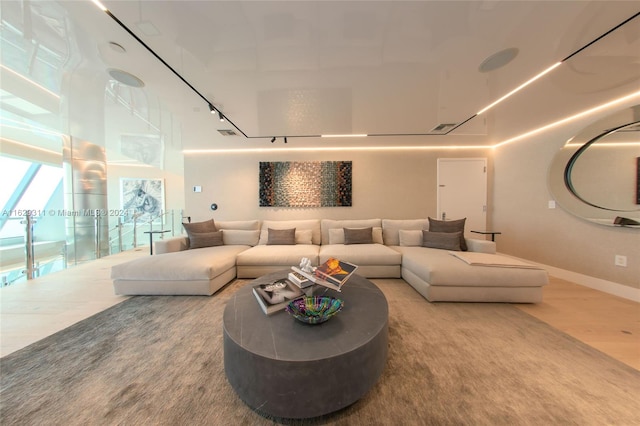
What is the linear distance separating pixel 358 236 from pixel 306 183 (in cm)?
160

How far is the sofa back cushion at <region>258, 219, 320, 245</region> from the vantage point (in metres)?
3.73

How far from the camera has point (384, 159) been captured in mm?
4207

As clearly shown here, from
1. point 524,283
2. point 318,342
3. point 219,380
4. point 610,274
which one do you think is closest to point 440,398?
point 318,342

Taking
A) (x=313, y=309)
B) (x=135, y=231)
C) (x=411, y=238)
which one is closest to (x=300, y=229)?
(x=411, y=238)

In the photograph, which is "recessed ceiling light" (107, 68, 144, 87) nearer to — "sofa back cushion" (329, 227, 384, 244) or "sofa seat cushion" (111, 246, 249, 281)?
"sofa seat cushion" (111, 246, 249, 281)

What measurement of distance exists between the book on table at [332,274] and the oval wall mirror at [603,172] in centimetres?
369

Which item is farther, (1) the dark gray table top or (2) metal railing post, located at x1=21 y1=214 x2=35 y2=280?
(2) metal railing post, located at x1=21 y1=214 x2=35 y2=280

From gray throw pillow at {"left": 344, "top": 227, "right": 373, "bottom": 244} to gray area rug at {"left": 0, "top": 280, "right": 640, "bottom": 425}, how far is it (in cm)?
168

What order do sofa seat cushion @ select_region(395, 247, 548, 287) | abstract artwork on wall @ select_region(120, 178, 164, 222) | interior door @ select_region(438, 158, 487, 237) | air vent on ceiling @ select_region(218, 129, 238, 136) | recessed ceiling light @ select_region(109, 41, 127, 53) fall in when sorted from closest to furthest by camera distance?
recessed ceiling light @ select_region(109, 41, 127, 53), sofa seat cushion @ select_region(395, 247, 548, 287), air vent on ceiling @ select_region(218, 129, 238, 136), interior door @ select_region(438, 158, 487, 237), abstract artwork on wall @ select_region(120, 178, 164, 222)

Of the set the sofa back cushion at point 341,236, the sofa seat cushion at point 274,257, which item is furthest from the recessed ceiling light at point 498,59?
the sofa seat cushion at point 274,257

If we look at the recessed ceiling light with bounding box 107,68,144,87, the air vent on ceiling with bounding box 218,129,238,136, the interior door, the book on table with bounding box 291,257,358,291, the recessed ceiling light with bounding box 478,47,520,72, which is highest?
the recessed ceiling light with bounding box 107,68,144,87

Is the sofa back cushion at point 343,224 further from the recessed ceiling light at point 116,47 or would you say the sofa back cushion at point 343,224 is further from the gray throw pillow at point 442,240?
the recessed ceiling light at point 116,47

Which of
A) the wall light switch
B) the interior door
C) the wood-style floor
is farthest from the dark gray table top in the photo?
the interior door

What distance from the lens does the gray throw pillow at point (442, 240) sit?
10.2ft
